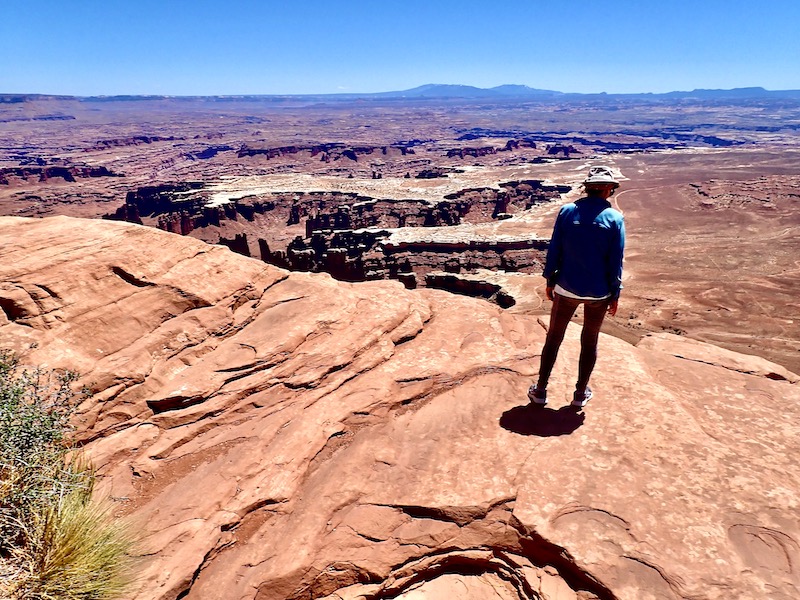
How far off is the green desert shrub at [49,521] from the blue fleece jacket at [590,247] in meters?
4.22

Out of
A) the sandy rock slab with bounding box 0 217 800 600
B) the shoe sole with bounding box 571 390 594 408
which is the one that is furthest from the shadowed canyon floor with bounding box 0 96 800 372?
the shoe sole with bounding box 571 390 594 408

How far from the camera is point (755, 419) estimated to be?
4980 millimetres

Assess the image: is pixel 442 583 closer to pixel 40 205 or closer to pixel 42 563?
pixel 42 563

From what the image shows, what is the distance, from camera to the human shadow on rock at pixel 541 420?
486 centimetres

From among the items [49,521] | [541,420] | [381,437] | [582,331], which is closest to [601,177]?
[582,331]

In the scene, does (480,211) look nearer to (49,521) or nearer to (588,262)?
(588,262)

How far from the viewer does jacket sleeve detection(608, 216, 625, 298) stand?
14.8 feet

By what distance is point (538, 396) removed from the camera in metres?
5.22

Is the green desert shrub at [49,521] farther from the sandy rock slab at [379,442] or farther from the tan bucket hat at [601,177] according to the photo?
the tan bucket hat at [601,177]

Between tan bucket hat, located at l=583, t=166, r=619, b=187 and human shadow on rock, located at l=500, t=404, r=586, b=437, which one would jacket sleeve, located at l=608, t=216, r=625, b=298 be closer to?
tan bucket hat, located at l=583, t=166, r=619, b=187

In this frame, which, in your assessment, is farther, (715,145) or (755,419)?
(715,145)

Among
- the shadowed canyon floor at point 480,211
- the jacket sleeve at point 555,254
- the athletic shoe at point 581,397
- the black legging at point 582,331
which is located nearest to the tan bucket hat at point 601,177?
the jacket sleeve at point 555,254

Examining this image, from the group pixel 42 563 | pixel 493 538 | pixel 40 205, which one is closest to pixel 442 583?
pixel 493 538

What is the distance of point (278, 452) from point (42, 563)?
2005 millimetres
